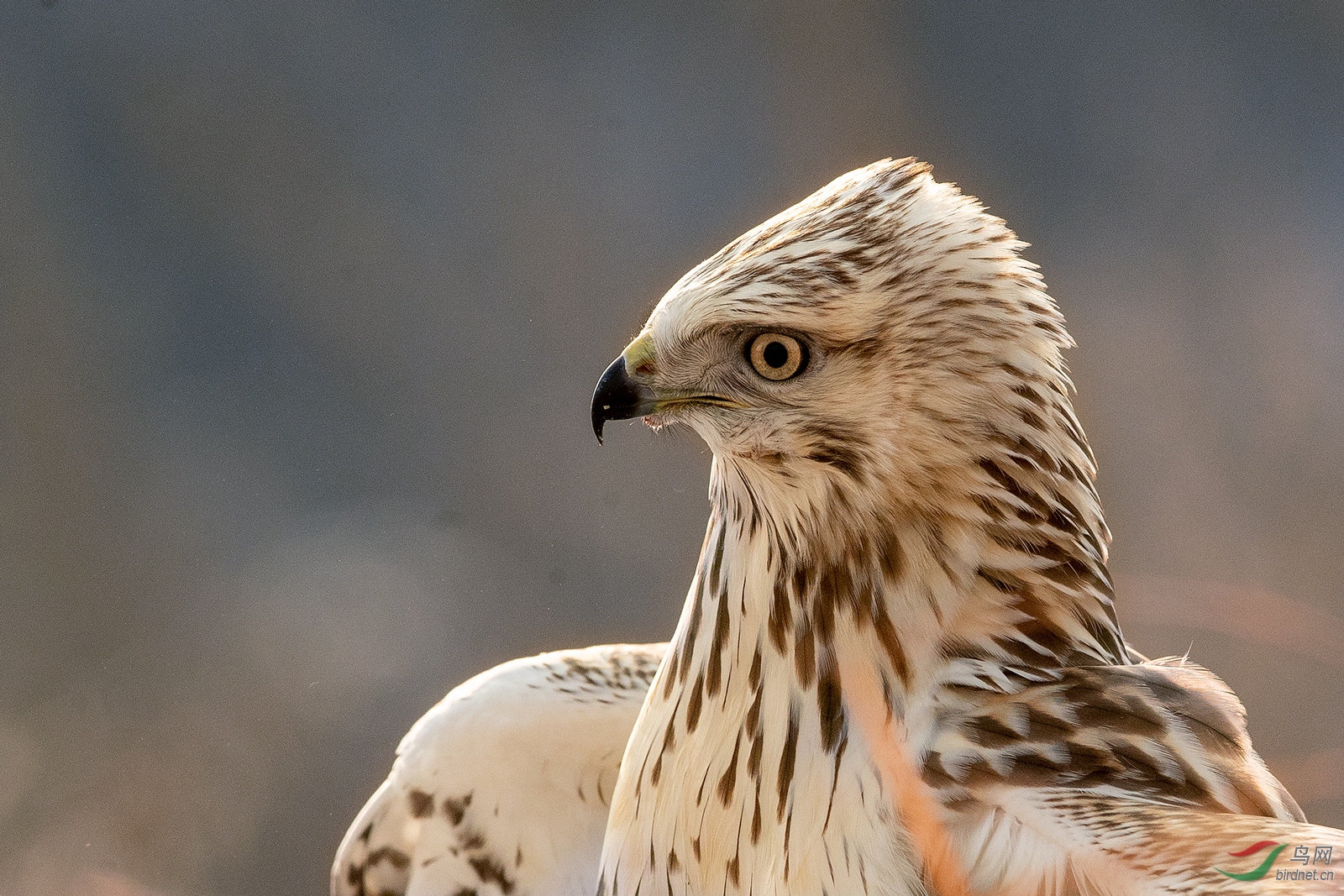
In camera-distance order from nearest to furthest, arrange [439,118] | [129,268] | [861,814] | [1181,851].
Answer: [1181,851] < [861,814] < [129,268] < [439,118]

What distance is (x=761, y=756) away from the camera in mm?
765

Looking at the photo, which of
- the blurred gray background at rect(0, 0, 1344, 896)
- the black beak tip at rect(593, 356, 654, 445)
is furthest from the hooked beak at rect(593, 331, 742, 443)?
the blurred gray background at rect(0, 0, 1344, 896)

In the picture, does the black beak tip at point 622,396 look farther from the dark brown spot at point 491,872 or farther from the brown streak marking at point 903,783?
the dark brown spot at point 491,872

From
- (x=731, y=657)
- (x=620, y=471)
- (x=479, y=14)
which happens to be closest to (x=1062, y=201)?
(x=620, y=471)

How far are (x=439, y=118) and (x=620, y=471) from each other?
628 millimetres

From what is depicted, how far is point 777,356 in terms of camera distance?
73 centimetres

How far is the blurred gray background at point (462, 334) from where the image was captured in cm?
171

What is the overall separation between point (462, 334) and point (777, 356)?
1210 mm

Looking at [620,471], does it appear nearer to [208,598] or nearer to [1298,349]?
[208,598]

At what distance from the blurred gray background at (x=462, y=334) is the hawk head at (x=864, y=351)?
1.09m

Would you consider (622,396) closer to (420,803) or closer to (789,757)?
(789,757)

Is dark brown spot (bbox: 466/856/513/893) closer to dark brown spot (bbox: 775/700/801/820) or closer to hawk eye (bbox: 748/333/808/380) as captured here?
dark brown spot (bbox: 775/700/801/820)

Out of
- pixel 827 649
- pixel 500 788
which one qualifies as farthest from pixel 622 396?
pixel 500 788

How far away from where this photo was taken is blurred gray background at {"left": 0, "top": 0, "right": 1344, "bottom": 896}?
5.62ft
